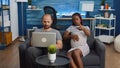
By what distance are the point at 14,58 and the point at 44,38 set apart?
2093 millimetres

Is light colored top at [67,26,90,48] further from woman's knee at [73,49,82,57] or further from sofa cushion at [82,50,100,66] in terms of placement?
sofa cushion at [82,50,100,66]

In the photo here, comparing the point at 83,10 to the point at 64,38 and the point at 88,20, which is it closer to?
the point at 88,20

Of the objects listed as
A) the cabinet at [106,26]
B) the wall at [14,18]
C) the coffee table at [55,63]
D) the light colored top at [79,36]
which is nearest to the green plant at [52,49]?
the coffee table at [55,63]

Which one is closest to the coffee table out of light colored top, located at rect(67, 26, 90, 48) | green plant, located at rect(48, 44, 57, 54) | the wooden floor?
green plant, located at rect(48, 44, 57, 54)

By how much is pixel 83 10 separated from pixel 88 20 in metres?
0.47

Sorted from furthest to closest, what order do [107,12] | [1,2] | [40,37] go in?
[107,12] → [1,2] → [40,37]

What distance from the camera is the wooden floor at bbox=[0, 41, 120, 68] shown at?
15.0ft

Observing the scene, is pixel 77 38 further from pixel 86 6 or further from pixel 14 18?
pixel 14 18

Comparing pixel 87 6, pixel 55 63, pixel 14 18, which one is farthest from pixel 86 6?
pixel 55 63

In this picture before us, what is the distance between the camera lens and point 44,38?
3254 mm

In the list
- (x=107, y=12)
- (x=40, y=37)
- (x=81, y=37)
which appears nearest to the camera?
(x=40, y=37)

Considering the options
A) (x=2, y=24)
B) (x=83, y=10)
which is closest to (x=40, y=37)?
(x=2, y=24)

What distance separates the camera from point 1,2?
19.0 ft

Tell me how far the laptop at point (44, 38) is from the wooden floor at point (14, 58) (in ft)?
4.61
